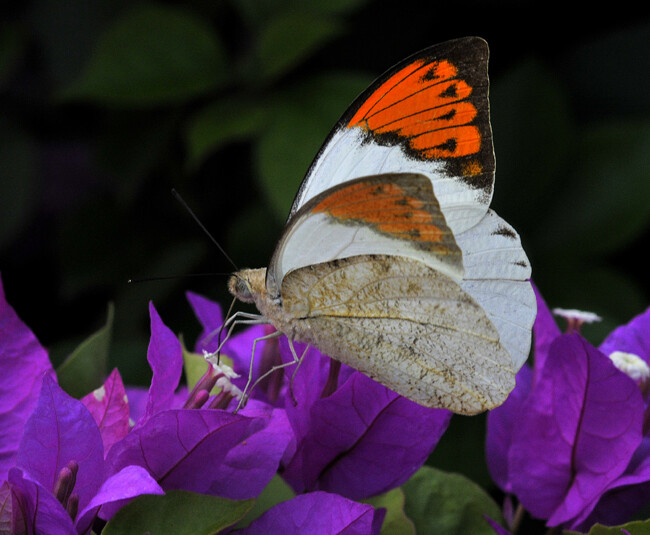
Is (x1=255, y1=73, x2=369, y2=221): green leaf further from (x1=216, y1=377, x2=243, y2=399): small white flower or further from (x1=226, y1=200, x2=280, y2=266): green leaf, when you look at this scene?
(x1=216, y1=377, x2=243, y2=399): small white flower

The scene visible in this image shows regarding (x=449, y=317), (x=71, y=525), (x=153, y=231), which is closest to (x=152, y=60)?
(x=153, y=231)

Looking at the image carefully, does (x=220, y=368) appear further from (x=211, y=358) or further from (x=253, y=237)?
(x=253, y=237)

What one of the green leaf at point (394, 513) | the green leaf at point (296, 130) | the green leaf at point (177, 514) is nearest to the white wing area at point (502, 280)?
the green leaf at point (394, 513)

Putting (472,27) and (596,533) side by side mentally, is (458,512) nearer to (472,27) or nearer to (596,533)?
(596,533)

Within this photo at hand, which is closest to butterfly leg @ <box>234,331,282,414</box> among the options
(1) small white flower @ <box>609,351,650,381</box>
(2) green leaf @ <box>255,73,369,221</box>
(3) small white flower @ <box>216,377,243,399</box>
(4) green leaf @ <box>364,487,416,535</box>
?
(3) small white flower @ <box>216,377,243,399</box>

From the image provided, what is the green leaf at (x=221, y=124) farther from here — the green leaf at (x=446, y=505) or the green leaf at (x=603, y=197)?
the green leaf at (x=446, y=505)

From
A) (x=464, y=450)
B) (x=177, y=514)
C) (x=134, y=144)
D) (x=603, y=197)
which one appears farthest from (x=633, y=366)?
(x=134, y=144)
